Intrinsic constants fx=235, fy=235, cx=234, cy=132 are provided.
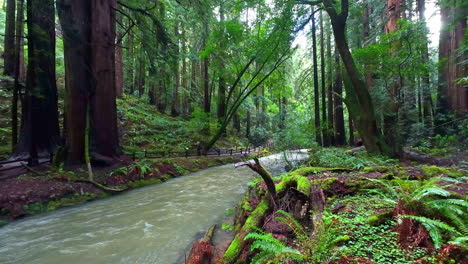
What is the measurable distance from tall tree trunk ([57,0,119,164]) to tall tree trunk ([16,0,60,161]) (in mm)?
805

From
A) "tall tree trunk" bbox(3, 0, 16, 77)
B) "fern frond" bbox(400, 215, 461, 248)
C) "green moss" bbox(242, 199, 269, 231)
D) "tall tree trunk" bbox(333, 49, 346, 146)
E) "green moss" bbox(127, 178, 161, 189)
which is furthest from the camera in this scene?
"tall tree trunk" bbox(333, 49, 346, 146)

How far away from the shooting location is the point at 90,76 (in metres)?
8.87

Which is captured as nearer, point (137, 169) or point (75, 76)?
point (75, 76)

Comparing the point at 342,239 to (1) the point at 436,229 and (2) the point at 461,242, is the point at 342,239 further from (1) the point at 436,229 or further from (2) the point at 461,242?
(2) the point at 461,242

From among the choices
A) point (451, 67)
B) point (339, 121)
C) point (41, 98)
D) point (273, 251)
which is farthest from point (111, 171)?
point (451, 67)

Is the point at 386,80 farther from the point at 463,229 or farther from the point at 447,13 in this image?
the point at 463,229

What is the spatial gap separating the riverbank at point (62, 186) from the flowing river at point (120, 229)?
394 mm

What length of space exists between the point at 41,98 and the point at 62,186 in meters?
4.32

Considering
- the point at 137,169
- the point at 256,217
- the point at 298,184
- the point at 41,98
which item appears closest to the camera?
the point at 256,217

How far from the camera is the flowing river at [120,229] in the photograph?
374 cm

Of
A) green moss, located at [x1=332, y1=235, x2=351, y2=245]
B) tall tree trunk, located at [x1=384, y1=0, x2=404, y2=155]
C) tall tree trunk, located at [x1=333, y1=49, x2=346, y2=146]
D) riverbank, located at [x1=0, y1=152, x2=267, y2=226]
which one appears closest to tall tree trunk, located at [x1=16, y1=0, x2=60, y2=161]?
riverbank, located at [x1=0, y1=152, x2=267, y2=226]

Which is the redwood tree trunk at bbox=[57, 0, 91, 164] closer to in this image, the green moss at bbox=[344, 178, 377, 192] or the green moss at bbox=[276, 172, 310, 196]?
the green moss at bbox=[276, 172, 310, 196]

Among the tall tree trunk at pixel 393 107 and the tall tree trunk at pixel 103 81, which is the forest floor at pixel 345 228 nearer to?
the tall tree trunk at pixel 393 107

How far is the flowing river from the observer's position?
12.3ft
